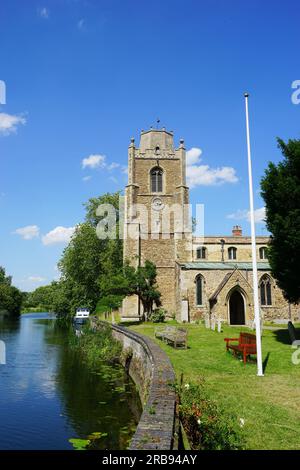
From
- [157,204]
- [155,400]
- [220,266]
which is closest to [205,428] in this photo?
[155,400]

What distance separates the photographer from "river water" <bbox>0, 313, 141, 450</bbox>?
34.0ft

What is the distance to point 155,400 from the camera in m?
7.67

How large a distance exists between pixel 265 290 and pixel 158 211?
1407 centimetres

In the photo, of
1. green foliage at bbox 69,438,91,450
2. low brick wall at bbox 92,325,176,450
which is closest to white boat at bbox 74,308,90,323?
low brick wall at bbox 92,325,176,450

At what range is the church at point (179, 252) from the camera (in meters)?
33.7

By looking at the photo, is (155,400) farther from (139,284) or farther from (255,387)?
(139,284)

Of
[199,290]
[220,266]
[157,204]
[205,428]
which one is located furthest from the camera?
[157,204]

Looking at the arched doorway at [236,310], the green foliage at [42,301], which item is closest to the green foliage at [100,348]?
the arched doorway at [236,310]

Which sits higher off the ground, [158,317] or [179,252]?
[179,252]

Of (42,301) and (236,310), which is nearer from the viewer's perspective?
(236,310)

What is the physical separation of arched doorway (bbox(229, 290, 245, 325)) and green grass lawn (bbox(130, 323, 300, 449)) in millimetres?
13049

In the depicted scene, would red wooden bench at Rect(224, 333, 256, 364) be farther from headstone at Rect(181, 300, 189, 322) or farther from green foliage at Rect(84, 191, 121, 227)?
green foliage at Rect(84, 191, 121, 227)

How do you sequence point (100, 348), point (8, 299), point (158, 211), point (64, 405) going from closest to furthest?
1. point (64, 405)
2. point (100, 348)
3. point (158, 211)
4. point (8, 299)
